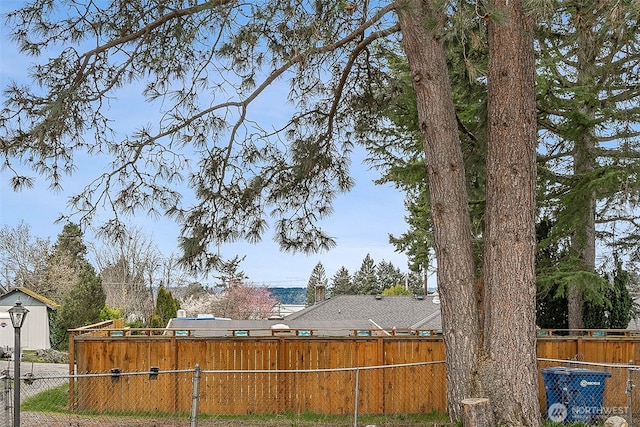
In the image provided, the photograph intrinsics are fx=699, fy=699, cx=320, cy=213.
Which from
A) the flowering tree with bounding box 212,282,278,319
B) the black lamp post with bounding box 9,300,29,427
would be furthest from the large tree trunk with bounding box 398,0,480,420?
the flowering tree with bounding box 212,282,278,319

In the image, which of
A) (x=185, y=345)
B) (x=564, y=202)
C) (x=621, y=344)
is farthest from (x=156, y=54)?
(x=621, y=344)

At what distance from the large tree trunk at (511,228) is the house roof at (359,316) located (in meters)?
12.2

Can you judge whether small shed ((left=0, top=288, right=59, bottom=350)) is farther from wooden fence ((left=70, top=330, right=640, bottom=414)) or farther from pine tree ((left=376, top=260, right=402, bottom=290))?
pine tree ((left=376, top=260, right=402, bottom=290))

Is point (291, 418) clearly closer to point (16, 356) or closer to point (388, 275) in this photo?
point (16, 356)

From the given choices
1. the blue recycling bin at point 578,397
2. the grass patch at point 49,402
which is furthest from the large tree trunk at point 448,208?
the grass patch at point 49,402

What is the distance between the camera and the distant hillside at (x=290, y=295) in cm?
4739

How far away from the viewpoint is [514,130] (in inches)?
310

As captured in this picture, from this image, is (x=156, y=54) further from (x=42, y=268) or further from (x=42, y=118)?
(x=42, y=268)

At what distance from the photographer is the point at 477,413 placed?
24.2ft

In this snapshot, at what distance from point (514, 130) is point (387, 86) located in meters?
4.14

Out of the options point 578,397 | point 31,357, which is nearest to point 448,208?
point 578,397

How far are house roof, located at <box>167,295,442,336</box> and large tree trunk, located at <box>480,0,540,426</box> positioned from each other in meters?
12.2

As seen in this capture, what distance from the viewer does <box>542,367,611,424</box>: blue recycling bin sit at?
10598mm

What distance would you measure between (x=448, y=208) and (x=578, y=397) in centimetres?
444
